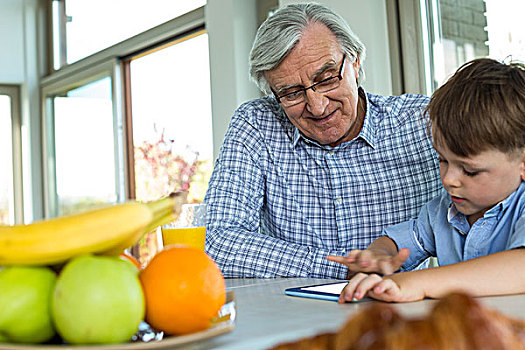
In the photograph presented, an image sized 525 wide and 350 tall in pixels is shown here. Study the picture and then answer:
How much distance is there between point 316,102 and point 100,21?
11.8 feet

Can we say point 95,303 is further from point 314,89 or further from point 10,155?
point 10,155

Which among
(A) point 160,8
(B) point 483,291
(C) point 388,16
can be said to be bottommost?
(B) point 483,291

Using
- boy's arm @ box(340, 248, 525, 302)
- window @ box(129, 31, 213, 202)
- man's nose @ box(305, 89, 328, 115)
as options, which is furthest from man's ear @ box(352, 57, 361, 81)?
window @ box(129, 31, 213, 202)

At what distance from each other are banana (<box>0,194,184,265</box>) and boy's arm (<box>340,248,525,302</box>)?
377 millimetres

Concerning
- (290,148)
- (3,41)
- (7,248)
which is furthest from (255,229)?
(3,41)

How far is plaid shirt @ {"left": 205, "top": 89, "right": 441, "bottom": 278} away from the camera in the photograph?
1.73 meters

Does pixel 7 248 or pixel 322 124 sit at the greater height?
pixel 322 124

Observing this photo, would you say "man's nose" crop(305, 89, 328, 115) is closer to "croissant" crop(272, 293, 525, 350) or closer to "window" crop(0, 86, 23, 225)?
"croissant" crop(272, 293, 525, 350)

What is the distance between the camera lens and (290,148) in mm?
1805

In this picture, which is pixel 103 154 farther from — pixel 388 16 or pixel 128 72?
pixel 388 16

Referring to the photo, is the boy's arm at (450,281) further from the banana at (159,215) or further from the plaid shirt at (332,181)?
the plaid shirt at (332,181)

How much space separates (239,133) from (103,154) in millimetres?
3225

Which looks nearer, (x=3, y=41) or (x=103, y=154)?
(x=103, y=154)

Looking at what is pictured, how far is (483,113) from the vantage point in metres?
1.10
